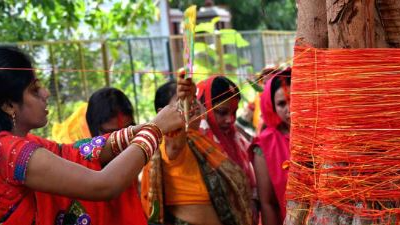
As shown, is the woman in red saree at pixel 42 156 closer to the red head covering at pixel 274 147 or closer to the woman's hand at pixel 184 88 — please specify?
the woman's hand at pixel 184 88

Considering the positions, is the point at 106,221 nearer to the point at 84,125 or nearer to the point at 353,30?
the point at 353,30

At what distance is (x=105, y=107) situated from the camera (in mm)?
3346

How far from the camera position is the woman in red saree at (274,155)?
342 centimetres

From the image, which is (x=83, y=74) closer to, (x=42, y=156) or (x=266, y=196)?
(x=266, y=196)

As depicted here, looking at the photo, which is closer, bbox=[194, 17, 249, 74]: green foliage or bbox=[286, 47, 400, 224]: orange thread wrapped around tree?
bbox=[286, 47, 400, 224]: orange thread wrapped around tree

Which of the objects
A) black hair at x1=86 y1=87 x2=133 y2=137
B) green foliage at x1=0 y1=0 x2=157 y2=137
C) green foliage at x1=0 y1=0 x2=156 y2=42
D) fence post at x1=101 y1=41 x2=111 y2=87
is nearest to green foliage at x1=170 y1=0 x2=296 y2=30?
green foliage at x1=0 y1=0 x2=156 y2=42

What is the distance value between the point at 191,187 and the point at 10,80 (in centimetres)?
128

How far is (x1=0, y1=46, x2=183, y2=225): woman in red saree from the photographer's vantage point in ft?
6.89

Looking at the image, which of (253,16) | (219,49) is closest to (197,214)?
(219,49)

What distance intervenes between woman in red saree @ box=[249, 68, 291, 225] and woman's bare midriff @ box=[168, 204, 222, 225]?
0.31 metres

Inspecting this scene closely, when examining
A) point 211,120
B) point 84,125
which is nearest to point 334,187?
point 211,120

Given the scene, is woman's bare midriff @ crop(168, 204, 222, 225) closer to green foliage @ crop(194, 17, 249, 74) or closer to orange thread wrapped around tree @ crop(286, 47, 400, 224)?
orange thread wrapped around tree @ crop(286, 47, 400, 224)

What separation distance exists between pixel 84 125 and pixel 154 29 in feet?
41.2

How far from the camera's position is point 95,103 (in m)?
3.39
